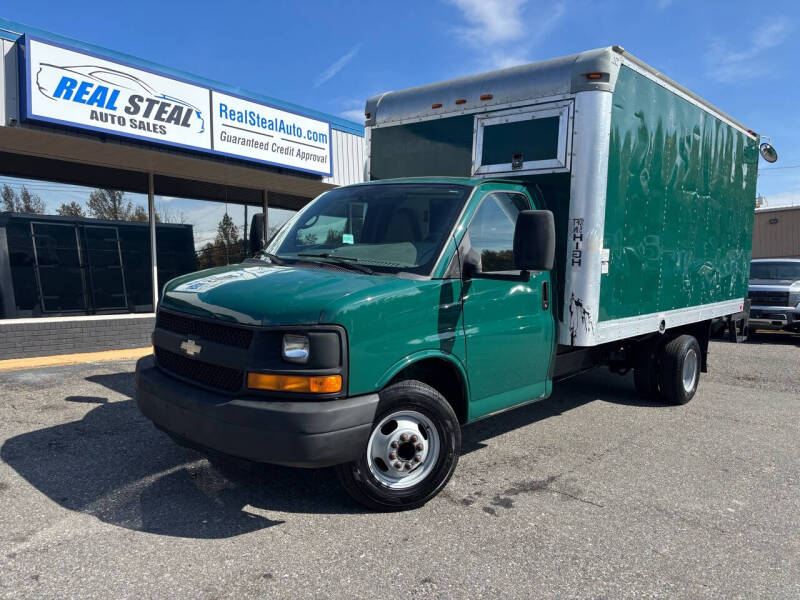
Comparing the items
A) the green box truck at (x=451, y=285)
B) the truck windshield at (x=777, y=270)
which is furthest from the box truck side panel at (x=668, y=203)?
the truck windshield at (x=777, y=270)

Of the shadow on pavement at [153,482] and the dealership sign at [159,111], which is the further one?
the dealership sign at [159,111]

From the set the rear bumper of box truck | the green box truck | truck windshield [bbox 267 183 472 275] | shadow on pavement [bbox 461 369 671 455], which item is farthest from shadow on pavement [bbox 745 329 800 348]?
the rear bumper of box truck

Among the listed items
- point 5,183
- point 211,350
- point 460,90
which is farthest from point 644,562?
point 5,183

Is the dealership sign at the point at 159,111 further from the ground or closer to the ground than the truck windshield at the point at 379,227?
further from the ground

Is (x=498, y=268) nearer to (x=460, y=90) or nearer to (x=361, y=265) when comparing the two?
(x=361, y=265)

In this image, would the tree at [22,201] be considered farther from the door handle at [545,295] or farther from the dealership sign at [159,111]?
the door handle at [545,295]

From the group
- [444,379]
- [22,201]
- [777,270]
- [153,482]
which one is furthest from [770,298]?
[22,201]

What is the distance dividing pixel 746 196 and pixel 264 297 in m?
7.24

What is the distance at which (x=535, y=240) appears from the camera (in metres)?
3.80

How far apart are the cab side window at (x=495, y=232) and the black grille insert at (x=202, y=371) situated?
178cm

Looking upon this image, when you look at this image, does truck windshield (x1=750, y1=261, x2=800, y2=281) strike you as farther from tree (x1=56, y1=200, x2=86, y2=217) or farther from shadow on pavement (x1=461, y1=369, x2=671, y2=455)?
tree (x1=56, y1=200, x2=86, y2=217)

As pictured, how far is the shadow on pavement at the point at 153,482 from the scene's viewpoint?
344cm

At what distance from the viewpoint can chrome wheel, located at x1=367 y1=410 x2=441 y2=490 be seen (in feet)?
11.6

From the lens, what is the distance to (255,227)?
17.4ft
